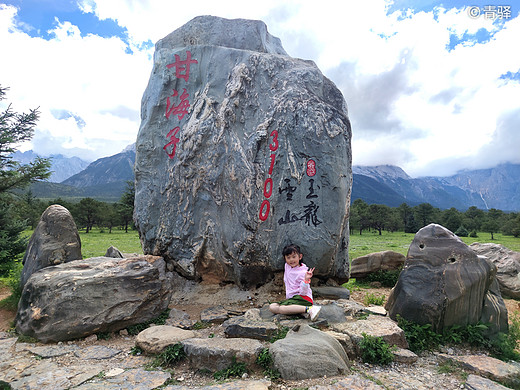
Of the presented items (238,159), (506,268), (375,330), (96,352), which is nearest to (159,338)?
(96,352)

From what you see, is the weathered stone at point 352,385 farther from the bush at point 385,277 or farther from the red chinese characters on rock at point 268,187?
the bush at point 385,277

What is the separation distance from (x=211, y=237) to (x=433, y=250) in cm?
537

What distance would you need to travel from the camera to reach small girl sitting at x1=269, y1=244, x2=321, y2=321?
20.3 ft

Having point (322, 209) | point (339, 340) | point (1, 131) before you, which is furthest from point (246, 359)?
point (1, 131)

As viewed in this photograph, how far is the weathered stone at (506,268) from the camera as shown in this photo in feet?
35.8

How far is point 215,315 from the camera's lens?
7430 millimetres

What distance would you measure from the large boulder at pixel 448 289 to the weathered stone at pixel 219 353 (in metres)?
3.43

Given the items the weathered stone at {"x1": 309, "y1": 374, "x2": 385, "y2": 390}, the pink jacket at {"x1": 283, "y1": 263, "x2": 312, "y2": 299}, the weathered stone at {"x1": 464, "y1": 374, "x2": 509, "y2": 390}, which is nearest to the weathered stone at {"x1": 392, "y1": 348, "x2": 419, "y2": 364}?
the weathered stone at {"x1": 464, "y1": 374, "x2": 509, "y2": 390}

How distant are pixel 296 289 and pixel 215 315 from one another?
7.22ft

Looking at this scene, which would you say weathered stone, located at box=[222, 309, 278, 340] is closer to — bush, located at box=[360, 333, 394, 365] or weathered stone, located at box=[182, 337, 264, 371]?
weathered stone, located at box=[182, 337, 264, 371]

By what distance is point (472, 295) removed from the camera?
619cm

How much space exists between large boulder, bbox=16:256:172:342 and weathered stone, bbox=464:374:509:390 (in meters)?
6.20

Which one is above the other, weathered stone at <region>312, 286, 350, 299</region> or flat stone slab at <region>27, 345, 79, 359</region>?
weathered stone at <region>312, 286, 350, 299</region>

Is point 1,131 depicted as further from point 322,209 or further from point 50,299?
point 322,209
